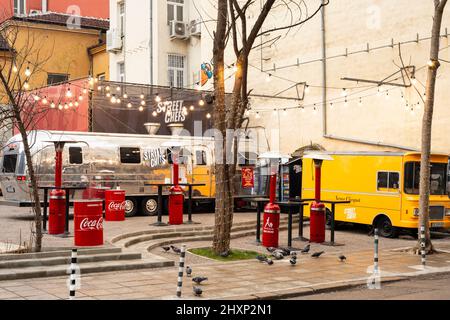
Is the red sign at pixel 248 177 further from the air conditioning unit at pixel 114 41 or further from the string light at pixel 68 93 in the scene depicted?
the air conditioning unit at pixel 114 41

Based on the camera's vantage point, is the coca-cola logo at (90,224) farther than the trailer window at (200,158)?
No

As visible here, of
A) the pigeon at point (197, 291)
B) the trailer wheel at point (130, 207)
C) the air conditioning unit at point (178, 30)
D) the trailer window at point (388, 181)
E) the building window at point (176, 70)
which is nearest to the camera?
the pigeon at point (197, 291)

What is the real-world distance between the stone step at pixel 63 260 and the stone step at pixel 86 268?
0.50 ft

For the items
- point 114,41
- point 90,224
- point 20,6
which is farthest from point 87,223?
point 20,6

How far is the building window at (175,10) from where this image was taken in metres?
33.9

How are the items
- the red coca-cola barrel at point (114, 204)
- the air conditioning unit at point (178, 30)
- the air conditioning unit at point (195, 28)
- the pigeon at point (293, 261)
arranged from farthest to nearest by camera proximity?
1. the air conditioning unit at point (195, 28)
2. the air conditioning unit at point (178, 30)
3. the red coca-cola barrel at point (114, 204)
4. the pigeon at point (293, 261)

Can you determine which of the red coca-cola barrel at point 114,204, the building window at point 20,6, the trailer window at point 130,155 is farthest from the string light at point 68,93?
the building window at point 20,6

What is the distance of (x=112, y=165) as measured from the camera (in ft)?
77.1

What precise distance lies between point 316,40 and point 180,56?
31.0 feet

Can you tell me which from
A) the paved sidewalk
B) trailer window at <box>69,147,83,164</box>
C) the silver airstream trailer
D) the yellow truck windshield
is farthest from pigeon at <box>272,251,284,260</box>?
trailer window at <box>69,147,83,164</box>

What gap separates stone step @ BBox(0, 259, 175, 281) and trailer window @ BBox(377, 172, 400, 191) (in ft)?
30.1

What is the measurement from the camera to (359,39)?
2561 cm

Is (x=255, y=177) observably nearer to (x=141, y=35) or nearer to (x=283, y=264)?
(x=141, y=35)

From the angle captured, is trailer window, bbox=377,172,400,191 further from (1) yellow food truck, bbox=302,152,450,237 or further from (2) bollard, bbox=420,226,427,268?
(2) bollard, bbox=420,226,427,268
